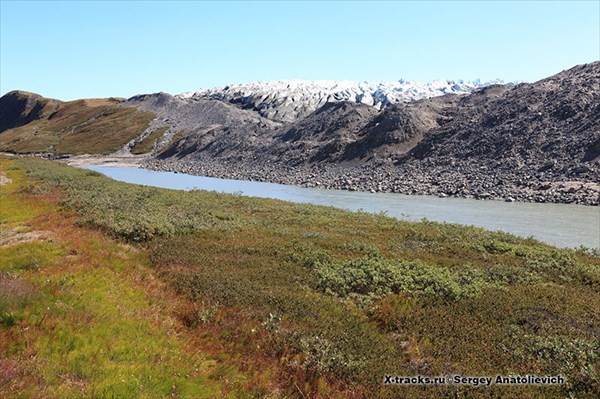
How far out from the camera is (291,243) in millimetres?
22031

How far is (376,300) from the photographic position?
14.5 metres

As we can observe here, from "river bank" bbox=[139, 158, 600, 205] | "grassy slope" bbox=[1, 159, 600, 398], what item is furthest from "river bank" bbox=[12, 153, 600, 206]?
"grassy slope" bbox=[1, 159, 600, 398]

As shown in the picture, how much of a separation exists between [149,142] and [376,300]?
177m

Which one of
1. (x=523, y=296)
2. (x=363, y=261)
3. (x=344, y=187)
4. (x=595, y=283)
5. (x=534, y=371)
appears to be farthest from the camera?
(x=344, y=187)

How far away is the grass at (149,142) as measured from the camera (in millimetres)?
166625

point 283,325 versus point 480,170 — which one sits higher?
point 480,170

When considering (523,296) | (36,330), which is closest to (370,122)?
(523,296)

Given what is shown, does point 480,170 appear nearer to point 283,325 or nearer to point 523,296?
point 523,296

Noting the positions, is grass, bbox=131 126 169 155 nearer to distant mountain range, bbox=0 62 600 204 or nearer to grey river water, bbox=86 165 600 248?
distant mountain range, bbox=0 62 600 204

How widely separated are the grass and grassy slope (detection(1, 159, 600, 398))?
150m

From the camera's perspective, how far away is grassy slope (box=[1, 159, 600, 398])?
9711 millimetres

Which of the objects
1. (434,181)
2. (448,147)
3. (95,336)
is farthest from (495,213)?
(95,336)

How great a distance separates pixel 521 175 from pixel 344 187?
26.5 meters

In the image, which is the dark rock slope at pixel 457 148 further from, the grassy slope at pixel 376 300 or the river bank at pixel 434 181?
the grassy slope at pixel 376 300
